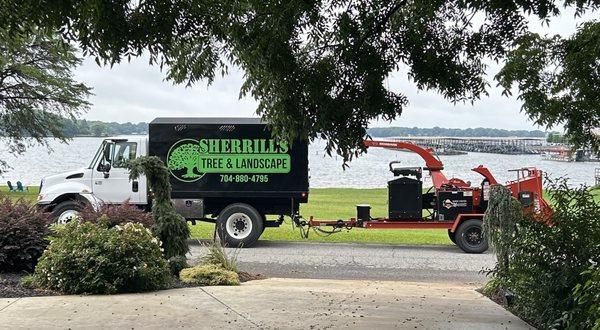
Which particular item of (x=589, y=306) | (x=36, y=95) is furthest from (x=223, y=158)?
(x=36, y=95)

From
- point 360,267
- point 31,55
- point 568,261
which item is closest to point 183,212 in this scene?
point 360,267

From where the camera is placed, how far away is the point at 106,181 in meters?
16.7

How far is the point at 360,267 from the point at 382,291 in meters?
3.81

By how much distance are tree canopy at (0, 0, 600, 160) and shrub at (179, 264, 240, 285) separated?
121 inches

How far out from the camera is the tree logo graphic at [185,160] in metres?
16.5

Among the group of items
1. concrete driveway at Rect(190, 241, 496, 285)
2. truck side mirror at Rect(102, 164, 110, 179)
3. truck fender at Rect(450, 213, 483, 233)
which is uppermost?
truck side mirror at Rect(102, 164, 110, 179)

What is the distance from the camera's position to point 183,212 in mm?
16359

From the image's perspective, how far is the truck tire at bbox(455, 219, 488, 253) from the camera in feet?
52.3

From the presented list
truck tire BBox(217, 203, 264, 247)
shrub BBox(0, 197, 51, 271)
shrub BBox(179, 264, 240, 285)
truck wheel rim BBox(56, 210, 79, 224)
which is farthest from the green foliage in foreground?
truck wheel rim BBox(56, 210, 79, 224)

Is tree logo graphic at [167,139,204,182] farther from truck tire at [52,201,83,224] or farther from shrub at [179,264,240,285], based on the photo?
shrub at [179,264,240,285]

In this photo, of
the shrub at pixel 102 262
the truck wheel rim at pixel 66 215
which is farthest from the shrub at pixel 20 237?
the truck wheel rim at pixel 66 215

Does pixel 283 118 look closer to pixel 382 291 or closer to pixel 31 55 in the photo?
pixel 382 291

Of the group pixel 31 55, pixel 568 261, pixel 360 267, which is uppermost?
pixel 31 55

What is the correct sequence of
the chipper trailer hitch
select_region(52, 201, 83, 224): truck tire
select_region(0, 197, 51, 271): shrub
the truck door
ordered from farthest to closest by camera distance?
the truck door
select_region(52, 201, 83, 224): truck tire
the chipper trailer hitch
select_region(0, 197, 51, 271): shrub
